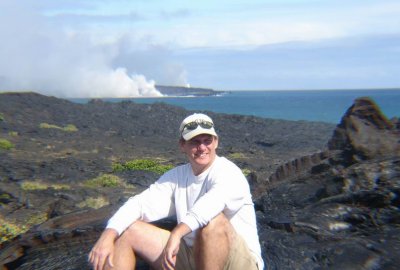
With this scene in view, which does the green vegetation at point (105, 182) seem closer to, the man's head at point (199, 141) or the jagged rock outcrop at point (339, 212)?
the jagged rock outcrop at point (339, 212)

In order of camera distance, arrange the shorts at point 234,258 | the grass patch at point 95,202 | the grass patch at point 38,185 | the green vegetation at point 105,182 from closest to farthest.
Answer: the shorts at point 234,258 → the grass patch at point 95,202 → the grass patch at point 38,185 → the green vegetation at point 105,182

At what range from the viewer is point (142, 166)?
2128cm

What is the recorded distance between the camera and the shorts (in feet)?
16.8

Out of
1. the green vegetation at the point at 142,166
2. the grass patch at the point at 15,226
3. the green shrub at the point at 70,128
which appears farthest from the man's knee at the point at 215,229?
the green shrub at the point at 70,128

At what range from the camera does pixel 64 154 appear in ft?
78.8

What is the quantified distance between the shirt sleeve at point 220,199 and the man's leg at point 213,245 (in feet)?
0.19

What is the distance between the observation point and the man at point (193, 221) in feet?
16.3

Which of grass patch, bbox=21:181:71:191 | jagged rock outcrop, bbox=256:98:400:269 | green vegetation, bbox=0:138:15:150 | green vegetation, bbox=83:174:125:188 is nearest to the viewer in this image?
jagged rock outcrop, bbox=256:98:400:269

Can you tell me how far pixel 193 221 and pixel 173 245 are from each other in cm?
23

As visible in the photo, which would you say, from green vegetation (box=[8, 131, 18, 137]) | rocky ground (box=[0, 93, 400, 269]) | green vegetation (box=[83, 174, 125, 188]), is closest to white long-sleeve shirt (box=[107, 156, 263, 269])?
rocky ground (box=[0, 93, 400, 269])

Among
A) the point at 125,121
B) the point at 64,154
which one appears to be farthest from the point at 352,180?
the point at 125,121

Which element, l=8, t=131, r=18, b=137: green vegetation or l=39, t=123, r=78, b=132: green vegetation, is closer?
l=8, t=131, r=18, b=137: green vegetation

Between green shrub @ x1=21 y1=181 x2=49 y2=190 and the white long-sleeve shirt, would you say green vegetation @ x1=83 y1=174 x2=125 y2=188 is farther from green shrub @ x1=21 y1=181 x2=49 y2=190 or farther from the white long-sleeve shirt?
the white long-sleeve shirt

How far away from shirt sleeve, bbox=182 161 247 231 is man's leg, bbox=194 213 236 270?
0.06 m
